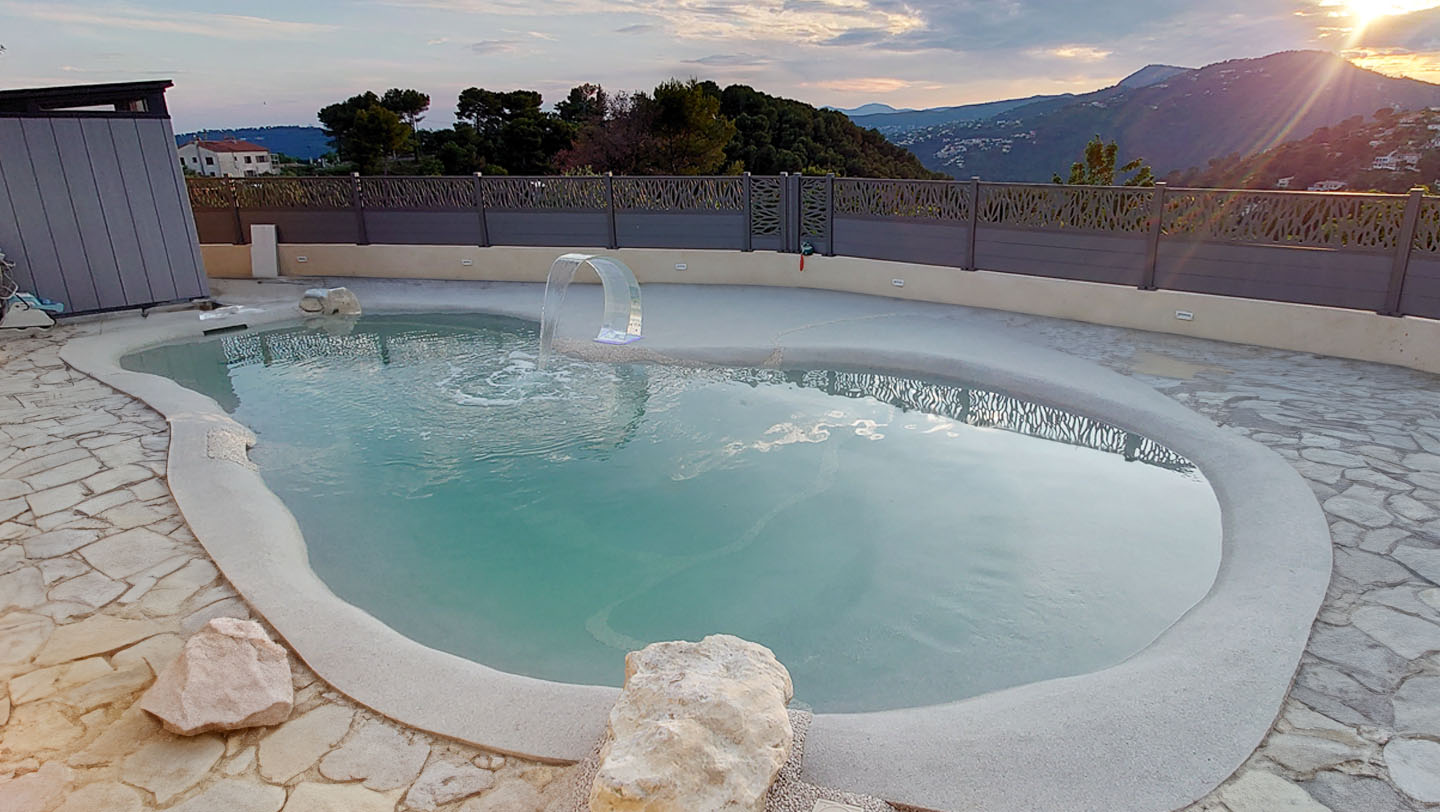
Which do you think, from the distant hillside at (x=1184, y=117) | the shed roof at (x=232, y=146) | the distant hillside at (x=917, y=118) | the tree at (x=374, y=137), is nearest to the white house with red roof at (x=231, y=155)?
the shed roof at (x=232, y=146)

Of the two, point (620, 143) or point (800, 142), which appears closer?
point (620, 143)

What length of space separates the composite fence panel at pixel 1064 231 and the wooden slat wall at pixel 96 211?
9.51 m

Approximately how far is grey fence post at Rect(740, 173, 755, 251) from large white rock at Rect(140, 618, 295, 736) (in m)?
8.79

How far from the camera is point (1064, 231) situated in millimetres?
8789

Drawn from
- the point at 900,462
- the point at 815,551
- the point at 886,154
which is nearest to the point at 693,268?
the point at 900,462

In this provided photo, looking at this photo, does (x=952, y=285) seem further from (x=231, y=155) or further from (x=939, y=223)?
(x=231, y=155)

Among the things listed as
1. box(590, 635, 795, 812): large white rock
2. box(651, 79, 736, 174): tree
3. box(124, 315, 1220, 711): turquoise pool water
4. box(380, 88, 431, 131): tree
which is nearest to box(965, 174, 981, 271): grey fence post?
box(124, 315, 1220, 711): turquoise pool water

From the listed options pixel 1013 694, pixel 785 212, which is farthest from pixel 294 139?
pixel 1013 694

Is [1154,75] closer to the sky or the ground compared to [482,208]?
closer to the sky

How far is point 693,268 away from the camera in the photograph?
1123 cm

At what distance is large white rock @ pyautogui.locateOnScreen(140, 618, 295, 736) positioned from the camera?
275 cm

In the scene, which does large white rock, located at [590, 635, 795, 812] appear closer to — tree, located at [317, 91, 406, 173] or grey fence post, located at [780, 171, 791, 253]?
grey fence post, located at [780, 171, 791, 253]

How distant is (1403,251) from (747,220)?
6871 mm

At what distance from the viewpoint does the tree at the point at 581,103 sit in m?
28.9
